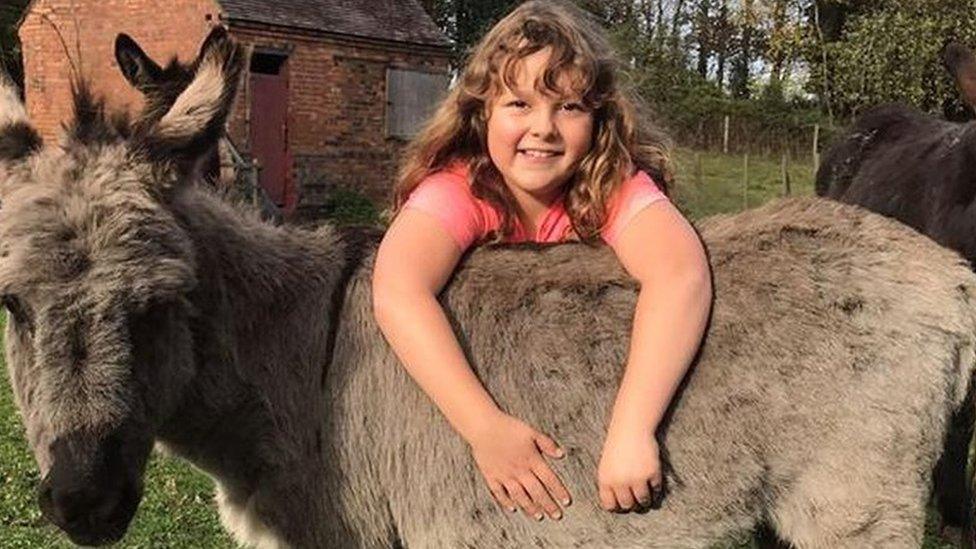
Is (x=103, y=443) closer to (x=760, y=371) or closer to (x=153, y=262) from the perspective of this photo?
(x=153, y=262)

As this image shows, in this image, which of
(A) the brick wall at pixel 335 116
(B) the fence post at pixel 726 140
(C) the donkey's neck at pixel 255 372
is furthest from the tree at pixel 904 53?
(C) the donkey's neck at pixel 255 372

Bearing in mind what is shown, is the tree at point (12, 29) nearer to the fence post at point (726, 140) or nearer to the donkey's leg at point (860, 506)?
the fence post at point (726, 140)

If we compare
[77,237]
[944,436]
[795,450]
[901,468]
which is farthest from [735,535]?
[77,237]

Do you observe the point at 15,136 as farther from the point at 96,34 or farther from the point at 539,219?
the point at 96,34

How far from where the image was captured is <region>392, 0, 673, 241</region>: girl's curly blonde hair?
10.7 feet

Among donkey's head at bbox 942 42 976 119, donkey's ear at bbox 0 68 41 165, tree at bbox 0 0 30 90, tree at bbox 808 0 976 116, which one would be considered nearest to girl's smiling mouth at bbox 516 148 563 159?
donkey's ear at bbox 0 68 41 165

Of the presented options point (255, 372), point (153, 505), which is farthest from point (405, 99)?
point (255, 372)

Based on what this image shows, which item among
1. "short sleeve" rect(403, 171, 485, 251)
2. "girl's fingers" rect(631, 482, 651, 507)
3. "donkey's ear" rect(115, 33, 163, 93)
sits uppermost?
"donkey's ear" rect(115, 33, 163, 93)

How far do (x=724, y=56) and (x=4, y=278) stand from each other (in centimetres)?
4838

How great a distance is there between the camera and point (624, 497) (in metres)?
2.94

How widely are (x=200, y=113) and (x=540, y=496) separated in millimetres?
1429

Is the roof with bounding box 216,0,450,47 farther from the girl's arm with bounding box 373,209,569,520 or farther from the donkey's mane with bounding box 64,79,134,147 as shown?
the girl's arm with bounding box 373,209,569,520

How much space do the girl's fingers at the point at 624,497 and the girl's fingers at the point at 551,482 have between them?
0.50ft

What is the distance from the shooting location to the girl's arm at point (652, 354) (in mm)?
2914
